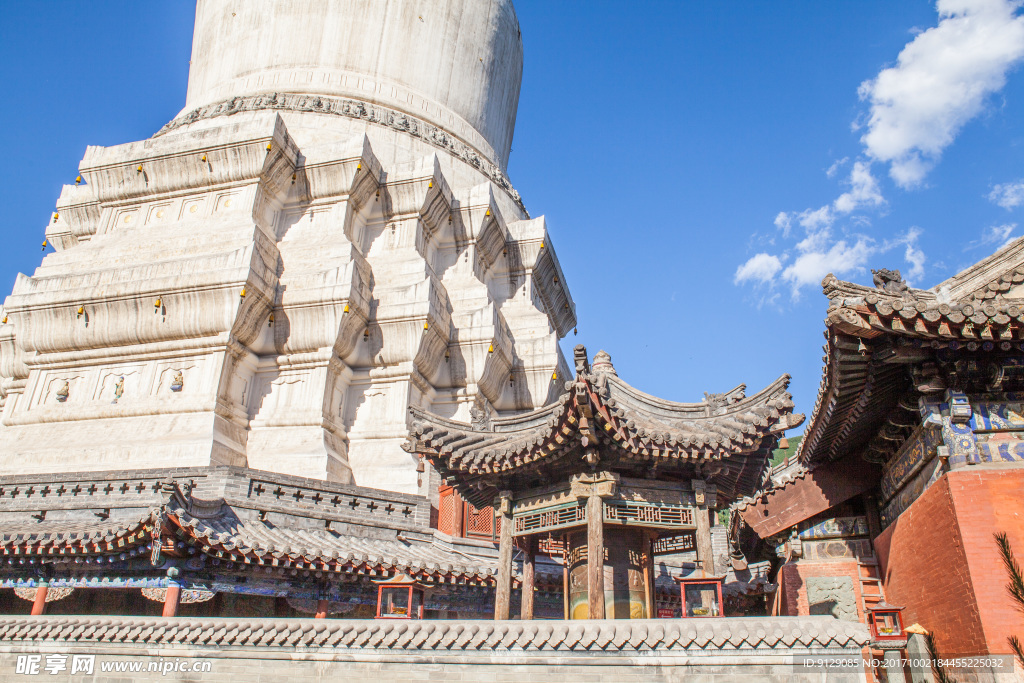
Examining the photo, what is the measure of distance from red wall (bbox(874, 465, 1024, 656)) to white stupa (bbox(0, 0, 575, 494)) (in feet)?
23.9

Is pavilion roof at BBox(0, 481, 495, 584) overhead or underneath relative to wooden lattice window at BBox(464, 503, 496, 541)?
underneath

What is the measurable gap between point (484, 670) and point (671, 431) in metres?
3.77

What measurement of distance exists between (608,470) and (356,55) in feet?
70.9

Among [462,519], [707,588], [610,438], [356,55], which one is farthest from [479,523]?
[356,55]

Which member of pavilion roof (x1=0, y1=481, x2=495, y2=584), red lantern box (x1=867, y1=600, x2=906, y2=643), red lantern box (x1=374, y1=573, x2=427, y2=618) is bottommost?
red lantern box (x1=867, y1=600, x2=906, y2=643)

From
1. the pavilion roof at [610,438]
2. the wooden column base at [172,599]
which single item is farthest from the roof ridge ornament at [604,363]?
the wooden column base at [172,599]

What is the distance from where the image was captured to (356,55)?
86.6ft

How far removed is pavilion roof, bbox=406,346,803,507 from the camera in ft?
29.5

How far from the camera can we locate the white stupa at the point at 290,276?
1834 centimetres

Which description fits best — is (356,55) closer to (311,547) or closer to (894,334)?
(311,547)

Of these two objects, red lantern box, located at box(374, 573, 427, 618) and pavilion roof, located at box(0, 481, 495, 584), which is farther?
pavilion roof, located at box(0, 481, 495, 584)

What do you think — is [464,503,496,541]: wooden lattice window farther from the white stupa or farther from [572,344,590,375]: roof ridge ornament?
[572,344,590,375]: roof ridge ornament

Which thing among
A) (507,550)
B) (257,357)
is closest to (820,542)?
(507,550)

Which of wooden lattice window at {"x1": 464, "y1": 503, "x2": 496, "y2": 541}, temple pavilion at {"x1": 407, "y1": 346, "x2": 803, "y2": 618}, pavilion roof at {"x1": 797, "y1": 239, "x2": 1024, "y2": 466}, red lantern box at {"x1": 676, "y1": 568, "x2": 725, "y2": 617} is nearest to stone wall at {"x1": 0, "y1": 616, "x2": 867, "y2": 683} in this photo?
red lantern box at {"x1": 676, "y1": 568, "x2": 725, "y2": 617}
